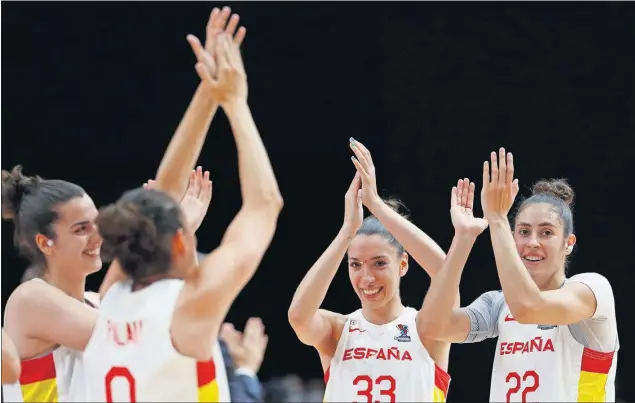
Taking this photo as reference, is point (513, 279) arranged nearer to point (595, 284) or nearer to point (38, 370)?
point (595, 284)

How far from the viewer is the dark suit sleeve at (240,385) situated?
9.35ft

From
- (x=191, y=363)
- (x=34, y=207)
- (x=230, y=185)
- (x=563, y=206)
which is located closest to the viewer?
(x=191, y=363)

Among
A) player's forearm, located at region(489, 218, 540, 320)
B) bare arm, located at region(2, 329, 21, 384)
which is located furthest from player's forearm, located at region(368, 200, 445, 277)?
bare arm, located at region(2, 329, 21, 384)

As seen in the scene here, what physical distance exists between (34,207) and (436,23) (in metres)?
5.17

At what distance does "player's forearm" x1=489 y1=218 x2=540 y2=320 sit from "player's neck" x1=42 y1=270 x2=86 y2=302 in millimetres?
1525

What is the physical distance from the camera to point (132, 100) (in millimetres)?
8164

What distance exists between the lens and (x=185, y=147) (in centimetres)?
337

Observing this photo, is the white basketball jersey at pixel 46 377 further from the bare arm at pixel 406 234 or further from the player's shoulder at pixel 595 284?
the player's shoulder at pixel 595 284

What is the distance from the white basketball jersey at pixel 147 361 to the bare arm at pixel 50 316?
15.6 inches

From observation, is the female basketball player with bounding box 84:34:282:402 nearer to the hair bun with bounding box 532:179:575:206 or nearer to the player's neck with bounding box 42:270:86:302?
the player's neck with bounding box 42:270:86:302

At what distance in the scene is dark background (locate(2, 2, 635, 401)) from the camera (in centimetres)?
809

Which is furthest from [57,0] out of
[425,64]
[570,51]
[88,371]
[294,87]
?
[88,371]

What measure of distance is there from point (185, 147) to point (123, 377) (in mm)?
866

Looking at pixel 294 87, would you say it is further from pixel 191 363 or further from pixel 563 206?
pixel 191 363
